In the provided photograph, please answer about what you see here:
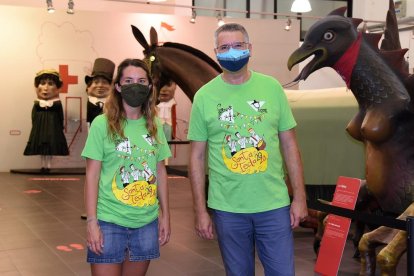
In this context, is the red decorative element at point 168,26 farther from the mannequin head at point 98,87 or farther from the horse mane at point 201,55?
the horse mane at point 201,55

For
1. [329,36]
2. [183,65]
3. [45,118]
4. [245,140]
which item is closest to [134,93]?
[245,140]

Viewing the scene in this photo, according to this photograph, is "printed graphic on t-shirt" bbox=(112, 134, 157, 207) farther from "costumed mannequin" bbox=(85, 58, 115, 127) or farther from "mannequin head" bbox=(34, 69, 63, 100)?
"mannequin head" bbox=(34, 69, 63, 100)

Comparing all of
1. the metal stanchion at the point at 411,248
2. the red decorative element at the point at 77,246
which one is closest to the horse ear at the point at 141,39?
the red decorative element at the point at 77,246

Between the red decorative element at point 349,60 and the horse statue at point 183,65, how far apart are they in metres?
2.08

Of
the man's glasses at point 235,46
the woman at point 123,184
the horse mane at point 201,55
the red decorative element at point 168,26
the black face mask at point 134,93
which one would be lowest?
the woman at point 123,184

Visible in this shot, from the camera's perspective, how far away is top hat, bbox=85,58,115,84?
8.99m

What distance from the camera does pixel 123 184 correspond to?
7.03 feet

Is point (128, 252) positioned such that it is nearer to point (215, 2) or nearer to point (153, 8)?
point (153, 8)

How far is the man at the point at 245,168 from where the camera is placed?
211cm

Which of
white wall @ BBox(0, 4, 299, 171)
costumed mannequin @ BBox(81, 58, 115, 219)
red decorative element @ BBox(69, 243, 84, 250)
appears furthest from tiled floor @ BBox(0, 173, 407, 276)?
white wall @ BBox(0, 4, 299, 171)

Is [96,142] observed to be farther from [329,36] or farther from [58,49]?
[58,49]

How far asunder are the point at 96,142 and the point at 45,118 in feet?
24.0

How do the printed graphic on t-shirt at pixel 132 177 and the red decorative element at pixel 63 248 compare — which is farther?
the red decorative element at pixel 63 248

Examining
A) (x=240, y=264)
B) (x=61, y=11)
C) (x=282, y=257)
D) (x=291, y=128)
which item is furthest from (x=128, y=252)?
(x=61, y=11)
